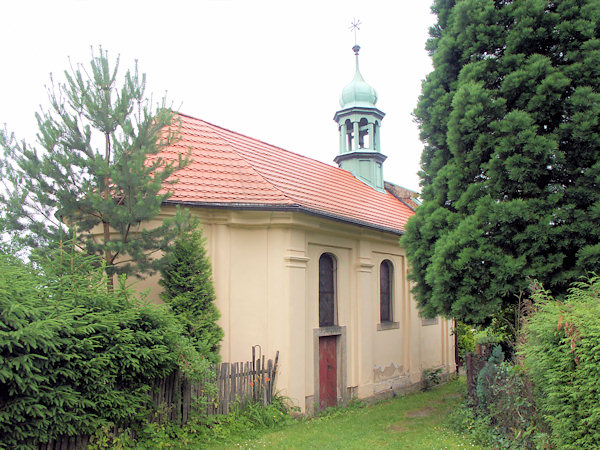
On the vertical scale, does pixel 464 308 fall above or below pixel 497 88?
below

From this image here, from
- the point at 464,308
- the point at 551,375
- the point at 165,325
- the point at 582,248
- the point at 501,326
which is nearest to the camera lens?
the point at 551,375

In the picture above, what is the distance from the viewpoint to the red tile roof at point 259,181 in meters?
10.6

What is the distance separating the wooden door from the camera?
11.5m

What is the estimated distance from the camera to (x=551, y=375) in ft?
21.1

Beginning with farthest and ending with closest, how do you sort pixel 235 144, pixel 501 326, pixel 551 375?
pixel 235 144 → pixel 501 326 → pixel 551 375

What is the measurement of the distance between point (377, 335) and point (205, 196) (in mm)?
6518

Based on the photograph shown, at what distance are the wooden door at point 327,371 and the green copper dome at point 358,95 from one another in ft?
34.6

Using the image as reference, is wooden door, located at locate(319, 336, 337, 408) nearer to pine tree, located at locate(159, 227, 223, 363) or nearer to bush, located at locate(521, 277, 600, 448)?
pine tree, located at locate(159, 227, 223, 363)

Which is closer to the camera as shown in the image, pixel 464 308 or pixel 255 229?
pixel 464 308

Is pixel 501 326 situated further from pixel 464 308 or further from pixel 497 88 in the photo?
pixel 497 88

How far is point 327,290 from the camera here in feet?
40.0

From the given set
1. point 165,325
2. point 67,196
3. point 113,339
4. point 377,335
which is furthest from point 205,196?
point 377,335

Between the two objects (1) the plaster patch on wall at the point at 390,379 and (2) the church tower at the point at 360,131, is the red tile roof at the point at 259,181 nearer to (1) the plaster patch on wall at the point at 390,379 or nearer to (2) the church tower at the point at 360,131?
(2) the church tower at the point at 360,131

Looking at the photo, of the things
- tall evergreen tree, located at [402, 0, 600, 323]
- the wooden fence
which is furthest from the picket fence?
tall evergreen tree, located at [402, 0, 600, 323]
